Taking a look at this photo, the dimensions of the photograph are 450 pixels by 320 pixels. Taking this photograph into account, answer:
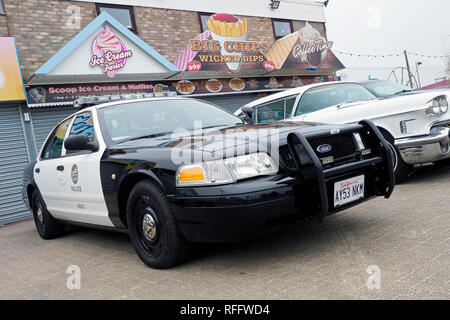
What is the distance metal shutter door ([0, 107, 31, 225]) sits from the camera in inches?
348

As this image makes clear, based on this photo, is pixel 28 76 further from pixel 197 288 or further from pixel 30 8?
pixel 197 288

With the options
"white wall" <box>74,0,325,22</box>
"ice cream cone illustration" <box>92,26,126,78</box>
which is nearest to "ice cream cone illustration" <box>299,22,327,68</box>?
"white wall" <box>74,0,325,22</box>

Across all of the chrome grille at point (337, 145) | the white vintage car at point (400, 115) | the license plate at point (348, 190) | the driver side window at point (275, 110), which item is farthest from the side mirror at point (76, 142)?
the driver side window at point (275, 110)

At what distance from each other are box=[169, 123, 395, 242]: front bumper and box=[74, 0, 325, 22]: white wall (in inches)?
385

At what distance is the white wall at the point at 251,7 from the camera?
12062 mm

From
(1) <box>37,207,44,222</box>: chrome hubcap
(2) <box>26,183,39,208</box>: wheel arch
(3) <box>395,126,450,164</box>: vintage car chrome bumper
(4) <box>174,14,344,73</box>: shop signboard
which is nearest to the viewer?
(3) <box>395,126,450,164</box>: vintage car chrome bumper

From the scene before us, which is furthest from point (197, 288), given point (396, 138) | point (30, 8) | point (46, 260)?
point (30, 8)

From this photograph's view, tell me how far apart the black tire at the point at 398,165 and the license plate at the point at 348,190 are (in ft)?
7.79

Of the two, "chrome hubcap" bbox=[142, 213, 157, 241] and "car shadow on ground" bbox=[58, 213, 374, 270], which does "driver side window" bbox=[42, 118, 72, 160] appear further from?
"chrome hubcap" bbox=[142, 213, 157, 241]

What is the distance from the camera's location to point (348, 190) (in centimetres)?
316

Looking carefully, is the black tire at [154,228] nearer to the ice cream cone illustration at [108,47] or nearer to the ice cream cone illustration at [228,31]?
the ice cream cone illustration at [108,47]

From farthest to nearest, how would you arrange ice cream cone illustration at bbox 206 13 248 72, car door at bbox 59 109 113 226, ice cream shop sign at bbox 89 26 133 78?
ice cream cone illustration at bbox 206 13 248 72 → ice cream shop sign at bbox 89 26 133 78 → car door at bbox 59 109 113 226

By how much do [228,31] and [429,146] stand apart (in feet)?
28.4

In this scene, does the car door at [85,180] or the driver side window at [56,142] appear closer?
the car door at [85,180]
